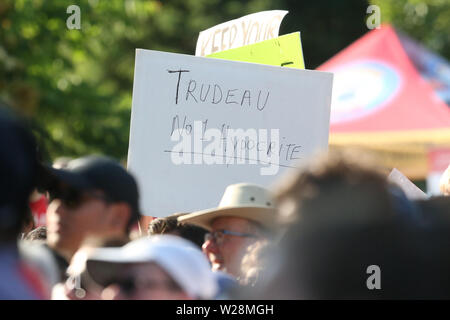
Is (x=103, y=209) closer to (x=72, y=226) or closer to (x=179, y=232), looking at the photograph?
(x=72, y=226)

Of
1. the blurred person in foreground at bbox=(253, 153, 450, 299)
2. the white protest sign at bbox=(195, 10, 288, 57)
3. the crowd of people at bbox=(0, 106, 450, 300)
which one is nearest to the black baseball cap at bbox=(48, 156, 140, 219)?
the crowd of people at bbox=(0, 106, 450, 300)

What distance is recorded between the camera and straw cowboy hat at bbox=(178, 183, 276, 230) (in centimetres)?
339

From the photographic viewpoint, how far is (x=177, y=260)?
Result: 189 cm

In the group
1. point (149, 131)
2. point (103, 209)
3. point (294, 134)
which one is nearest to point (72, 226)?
point (103, 209)

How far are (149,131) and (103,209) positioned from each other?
1400 mm

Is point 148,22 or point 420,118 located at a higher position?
point 148,22

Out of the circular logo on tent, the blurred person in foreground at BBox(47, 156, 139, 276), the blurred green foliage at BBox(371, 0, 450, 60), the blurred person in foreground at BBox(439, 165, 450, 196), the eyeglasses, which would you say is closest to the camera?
the blurred person in foreground at BBox(47, 156, 139, 276)

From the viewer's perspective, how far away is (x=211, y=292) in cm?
195

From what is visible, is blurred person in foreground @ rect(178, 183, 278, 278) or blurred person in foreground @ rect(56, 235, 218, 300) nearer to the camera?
blurred person in foreground @ rect(56, 235, 218, 300)

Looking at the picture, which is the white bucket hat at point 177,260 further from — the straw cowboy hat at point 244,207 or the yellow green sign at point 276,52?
the yellow green sign at point 276,52

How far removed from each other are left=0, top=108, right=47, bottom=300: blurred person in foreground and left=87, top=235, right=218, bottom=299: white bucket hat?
7.9 inches

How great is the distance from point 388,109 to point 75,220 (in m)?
8.29

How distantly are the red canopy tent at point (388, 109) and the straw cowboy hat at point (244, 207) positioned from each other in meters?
6.45

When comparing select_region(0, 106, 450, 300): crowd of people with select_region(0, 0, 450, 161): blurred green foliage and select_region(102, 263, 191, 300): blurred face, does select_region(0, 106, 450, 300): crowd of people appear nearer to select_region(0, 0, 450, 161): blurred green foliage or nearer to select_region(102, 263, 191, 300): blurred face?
select_region(102, 263, 191, 300): blurred face
